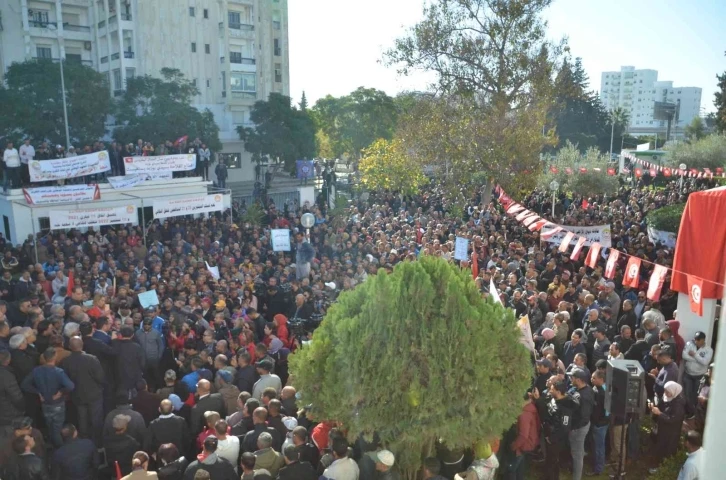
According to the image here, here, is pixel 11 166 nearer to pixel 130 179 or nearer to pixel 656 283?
pixel 130 179

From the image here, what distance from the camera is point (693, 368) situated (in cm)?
773

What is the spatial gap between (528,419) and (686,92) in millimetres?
179077

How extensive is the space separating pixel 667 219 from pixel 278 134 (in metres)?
26.1

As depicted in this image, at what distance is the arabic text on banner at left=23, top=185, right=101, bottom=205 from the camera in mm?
16094

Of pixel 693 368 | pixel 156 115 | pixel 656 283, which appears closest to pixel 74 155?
pixel 156 115

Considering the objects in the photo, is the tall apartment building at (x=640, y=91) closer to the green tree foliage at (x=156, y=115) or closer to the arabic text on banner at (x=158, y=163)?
the green tree foliage at (x=156, y=115)

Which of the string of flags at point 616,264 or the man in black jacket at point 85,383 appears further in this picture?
the string of flags at point 616,264

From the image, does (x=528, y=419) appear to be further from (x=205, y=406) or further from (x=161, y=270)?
(x=161, y=270)

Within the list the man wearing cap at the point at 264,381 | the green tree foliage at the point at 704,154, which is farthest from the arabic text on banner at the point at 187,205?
the green tree foliage at the point at 704,154

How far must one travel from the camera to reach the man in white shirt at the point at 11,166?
1769 centimetres

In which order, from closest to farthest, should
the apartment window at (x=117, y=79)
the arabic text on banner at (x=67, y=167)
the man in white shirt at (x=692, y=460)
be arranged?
the man in white shirt at (x=692, y=460)
the arabic text on banner at (x=67, y=167)
the apartment window at (x=117, y=79)

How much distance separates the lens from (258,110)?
37562 mm

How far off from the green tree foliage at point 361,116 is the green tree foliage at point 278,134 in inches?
475

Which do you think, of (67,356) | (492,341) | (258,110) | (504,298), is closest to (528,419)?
(492,341)
